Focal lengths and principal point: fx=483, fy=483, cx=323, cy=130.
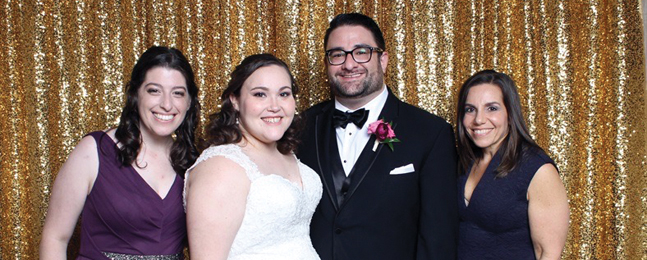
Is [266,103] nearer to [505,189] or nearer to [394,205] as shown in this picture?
[394,205]

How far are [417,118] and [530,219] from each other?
61cm

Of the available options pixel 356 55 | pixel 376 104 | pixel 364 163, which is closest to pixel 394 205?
pixel 364 163

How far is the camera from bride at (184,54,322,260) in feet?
4.92

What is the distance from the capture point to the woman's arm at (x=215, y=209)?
149 cm

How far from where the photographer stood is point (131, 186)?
1.81 m

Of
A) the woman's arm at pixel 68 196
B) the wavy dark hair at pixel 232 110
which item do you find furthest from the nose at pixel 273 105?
the woman's arm at pixel 68 196

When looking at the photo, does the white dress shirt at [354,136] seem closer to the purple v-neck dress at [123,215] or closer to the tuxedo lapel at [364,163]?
the tuxedo lapel at [364,163]

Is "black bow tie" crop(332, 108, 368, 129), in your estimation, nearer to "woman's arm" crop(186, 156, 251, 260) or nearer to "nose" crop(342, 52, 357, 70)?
"nose" crop(342, 52, 357, 70)

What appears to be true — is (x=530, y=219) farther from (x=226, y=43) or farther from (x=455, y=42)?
(x=226, y=43)

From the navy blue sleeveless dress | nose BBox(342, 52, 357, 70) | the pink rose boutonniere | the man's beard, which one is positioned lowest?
the navy blue sleeveless dress

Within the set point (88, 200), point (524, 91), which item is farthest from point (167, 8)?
point (524, 91)

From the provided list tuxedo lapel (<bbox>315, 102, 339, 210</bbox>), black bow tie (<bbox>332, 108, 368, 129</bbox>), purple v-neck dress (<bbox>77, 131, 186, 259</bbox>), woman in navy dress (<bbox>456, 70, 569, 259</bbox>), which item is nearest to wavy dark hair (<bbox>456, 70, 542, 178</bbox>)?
woman in navy dress (<bbox>456, 70, 569, 259</bbox>)

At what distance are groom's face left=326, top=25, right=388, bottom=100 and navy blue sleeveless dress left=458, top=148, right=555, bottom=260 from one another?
2.11 ft

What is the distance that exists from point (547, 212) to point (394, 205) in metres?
0.60
